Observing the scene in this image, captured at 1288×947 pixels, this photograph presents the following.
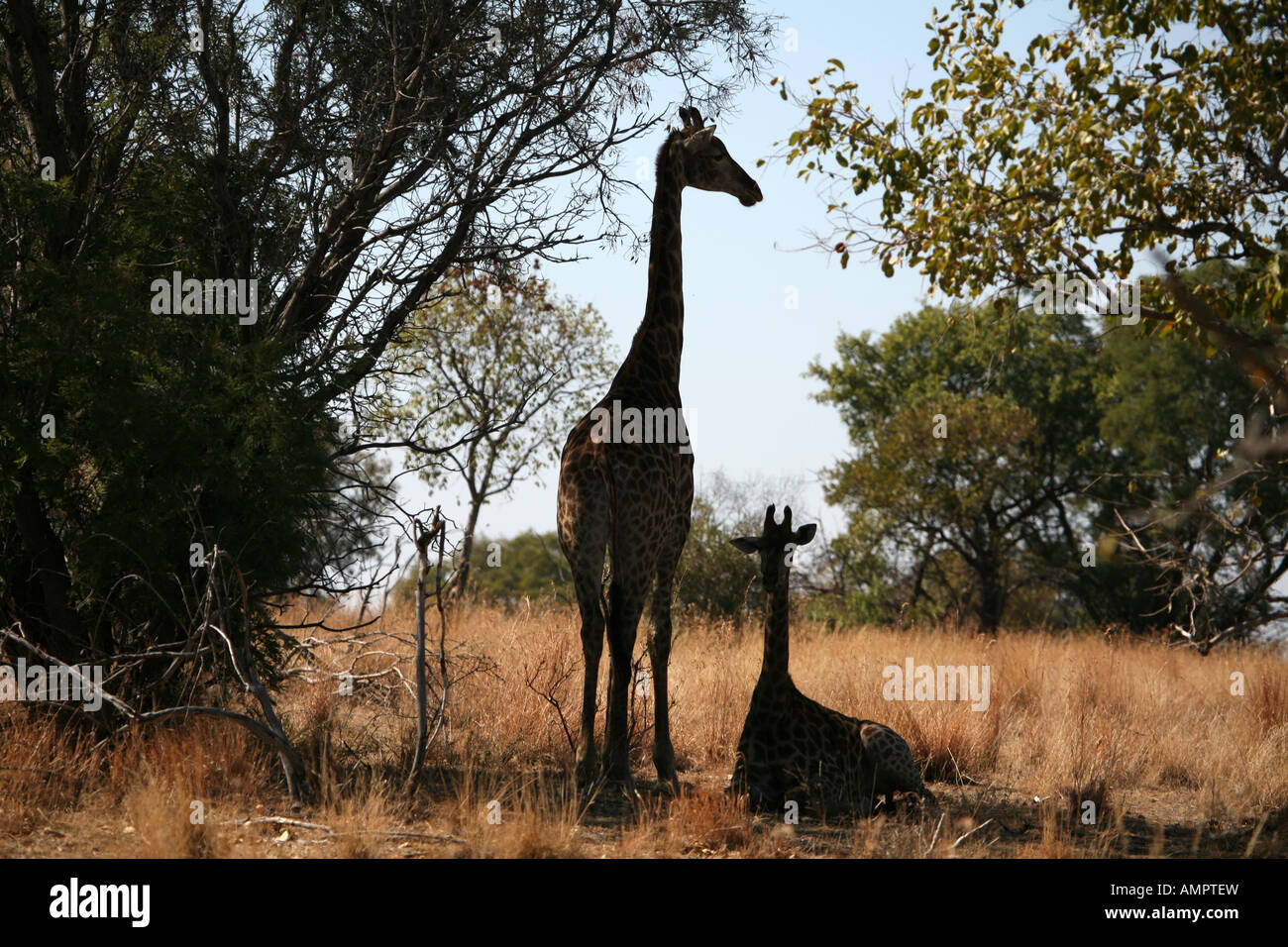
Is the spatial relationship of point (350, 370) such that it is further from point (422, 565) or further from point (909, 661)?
point (909, 661)

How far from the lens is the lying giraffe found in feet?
23.8

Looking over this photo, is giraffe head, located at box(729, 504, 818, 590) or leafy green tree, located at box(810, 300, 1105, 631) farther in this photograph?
leafy green tree, located at box(810, 300, 1105, 631)

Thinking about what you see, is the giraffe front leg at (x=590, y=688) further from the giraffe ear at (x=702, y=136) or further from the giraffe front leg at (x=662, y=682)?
the giraffe ear at (x=702, y=136)

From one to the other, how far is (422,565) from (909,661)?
6.87 m

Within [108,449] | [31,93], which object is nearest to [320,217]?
[31,93]

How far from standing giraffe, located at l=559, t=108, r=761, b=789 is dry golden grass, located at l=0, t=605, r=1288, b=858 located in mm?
310

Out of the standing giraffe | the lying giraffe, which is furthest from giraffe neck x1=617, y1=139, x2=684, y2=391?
the lying giraffe

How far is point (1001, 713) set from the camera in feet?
33.0

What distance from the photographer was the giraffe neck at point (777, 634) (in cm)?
731

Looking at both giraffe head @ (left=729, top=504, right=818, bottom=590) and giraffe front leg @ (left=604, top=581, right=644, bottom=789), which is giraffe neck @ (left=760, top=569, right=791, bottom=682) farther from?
giraffe front leg @ (left=604, top=581, right=644, bottom=789)

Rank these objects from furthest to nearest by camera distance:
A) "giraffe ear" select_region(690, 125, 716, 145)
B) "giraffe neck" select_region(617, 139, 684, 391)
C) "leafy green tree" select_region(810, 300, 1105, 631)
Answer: "leafy green tree" select_region(810, 300, 1105, 631), "giraffe ear" select_region(690, 125, 716, 145), "giraffe neck" select_region(617, 139, 684, 391)

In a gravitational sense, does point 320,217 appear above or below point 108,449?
above

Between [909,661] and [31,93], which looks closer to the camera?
[31,93]
